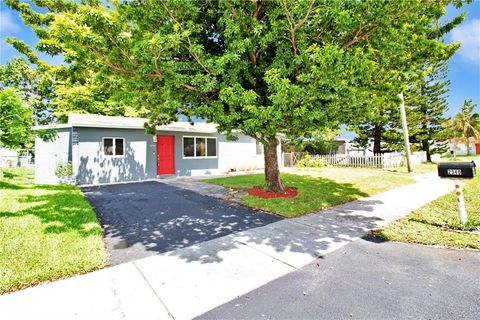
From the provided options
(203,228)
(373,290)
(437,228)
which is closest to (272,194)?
(203,228)

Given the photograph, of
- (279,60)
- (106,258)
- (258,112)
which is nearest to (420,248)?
(258,112)

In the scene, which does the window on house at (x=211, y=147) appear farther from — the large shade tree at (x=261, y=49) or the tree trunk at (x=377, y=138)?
the tree trunk at (x=377, y=138)

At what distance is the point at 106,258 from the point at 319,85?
16.2 feet

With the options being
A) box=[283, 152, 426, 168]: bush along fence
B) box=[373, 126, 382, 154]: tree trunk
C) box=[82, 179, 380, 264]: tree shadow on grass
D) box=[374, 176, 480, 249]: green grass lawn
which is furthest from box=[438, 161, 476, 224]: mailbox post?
box=[373, 126, 382, 154]: tree trunk

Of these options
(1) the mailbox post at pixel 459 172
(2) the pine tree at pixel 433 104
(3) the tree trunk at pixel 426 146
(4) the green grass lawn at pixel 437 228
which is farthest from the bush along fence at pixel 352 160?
(1) the mailbox post at pixel 459 172

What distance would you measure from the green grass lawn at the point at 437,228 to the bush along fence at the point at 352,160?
11448mm

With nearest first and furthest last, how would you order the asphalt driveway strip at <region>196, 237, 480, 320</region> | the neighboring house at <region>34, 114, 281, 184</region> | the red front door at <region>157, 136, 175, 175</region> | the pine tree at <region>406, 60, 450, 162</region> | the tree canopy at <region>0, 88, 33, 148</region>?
1. the asphalt driveway strip at <region>196, 237, 480, 320</region>
2. the tree canopy at <region>0, 88, 33, 148</region>
3. the neighboring house at <region>34, 114, 281, 184</region>
4. the red front door at <region>157, 136, 175, 175</region>
5. the pine tree at <region>406, 60, 450, 162</region>

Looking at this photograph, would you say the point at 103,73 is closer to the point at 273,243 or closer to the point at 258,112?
the point at 258,112

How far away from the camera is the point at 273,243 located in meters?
4.16

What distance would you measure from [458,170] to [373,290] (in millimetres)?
3350

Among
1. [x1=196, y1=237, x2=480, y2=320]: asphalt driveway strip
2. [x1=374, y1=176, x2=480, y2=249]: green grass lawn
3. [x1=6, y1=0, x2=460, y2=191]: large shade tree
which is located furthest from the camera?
[x1=6, y1=0, x2=460, y2=191]: large shade tree

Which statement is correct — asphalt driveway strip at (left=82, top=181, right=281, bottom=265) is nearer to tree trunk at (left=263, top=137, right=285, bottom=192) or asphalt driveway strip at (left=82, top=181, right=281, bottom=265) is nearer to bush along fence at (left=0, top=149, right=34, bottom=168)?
tree trunk at (left=263, top=137, right=285, bottom=192)

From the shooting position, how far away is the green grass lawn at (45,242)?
10.1 feet

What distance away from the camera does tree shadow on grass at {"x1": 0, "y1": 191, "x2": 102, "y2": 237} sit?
15.4ft
